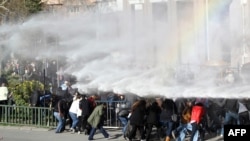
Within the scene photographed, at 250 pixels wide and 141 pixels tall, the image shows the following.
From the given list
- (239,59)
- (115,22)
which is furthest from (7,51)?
(239,59)

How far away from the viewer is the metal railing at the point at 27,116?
69.2 feet

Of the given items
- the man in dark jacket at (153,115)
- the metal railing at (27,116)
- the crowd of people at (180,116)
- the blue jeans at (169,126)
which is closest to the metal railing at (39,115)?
the metal railing at (27,116)

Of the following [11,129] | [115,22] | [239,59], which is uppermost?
[115,22]

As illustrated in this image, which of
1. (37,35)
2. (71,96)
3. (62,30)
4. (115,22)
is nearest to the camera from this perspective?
(115,22)

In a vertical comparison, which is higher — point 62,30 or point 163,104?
point 62,30

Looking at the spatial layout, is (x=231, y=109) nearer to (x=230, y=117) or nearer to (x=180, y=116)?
(x=230, y=117)

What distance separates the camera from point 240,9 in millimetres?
25172

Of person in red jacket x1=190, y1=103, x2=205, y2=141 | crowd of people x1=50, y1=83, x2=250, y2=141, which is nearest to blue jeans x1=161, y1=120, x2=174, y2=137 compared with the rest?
crowd of people x1=50, y1=83, x2=250, y2=141

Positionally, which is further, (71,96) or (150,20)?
(71,96)

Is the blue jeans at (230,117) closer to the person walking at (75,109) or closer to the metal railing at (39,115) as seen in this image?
the metal railing at (39,115)

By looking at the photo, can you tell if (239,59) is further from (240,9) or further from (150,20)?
(150,20)

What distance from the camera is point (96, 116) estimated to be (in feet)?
61.5

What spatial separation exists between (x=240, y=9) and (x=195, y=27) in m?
7.31

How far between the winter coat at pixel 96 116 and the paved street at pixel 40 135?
70 centimetres
